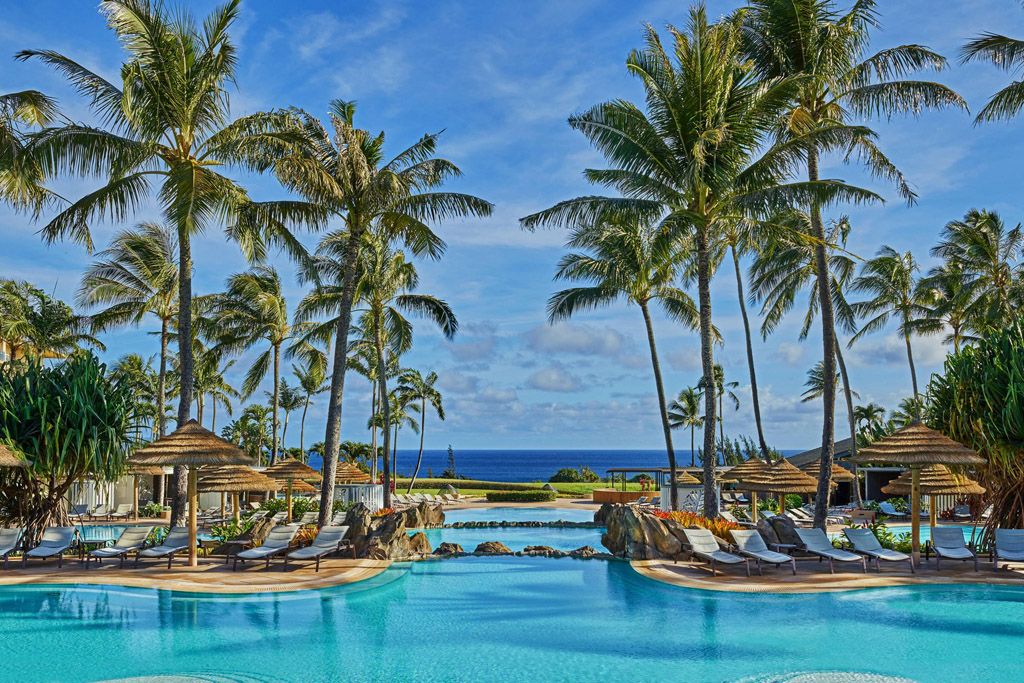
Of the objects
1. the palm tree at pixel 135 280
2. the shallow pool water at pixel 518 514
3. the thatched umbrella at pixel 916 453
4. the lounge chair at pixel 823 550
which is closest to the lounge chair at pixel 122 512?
the palm tree at pixel 135 280

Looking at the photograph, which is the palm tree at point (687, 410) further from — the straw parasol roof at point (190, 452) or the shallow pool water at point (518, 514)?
the straw parasol roof at point (190, 452)

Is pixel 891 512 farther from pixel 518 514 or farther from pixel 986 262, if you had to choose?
pixel 518 514

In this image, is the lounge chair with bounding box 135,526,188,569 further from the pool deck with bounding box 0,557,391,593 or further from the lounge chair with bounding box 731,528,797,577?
the lounge chair with bounding box 731,528,797,577

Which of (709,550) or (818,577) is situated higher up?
(709,550)

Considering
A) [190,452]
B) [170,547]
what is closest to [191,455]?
[190,452]

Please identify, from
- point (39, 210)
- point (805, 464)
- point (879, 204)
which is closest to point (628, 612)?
point (879, 204)

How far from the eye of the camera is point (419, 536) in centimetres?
1623

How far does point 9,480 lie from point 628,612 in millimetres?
12178

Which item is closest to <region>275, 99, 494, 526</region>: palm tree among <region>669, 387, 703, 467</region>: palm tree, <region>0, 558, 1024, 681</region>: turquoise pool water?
<region>0, 558, 1024, 681</region>: turquoise pool water

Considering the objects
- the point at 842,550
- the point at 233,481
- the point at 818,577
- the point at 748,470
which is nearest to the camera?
the point at 818,577

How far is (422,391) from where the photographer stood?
1634 inches

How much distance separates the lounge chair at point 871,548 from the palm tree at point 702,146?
3.08m

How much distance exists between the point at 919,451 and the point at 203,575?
1258 cm

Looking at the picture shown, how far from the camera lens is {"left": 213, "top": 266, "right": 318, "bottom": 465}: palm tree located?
94.8ft
